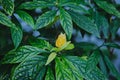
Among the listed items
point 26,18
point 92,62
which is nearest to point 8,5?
point 26,18

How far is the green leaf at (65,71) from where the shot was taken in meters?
1.00

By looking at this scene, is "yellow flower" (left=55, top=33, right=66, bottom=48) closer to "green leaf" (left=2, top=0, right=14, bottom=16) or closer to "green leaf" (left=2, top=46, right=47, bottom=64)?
"green leaf" (left=2, top=46, right=47, bottom=64)

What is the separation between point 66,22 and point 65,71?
0.55 feet

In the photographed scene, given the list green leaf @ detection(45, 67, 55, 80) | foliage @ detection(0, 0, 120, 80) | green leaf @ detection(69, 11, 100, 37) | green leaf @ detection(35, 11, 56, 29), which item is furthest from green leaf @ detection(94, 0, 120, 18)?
green leaf @ detection(45, 67, 55, 80)

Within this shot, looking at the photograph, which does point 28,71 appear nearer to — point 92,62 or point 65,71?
point 65,71

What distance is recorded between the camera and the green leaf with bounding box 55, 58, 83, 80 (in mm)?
999

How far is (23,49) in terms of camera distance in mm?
1073

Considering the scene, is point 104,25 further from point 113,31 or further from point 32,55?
point 32,55

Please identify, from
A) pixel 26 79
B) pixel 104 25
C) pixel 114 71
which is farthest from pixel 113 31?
pixel 26 79

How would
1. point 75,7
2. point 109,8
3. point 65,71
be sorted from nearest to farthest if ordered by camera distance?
point 65,71 < point 75,7 < point 109,8

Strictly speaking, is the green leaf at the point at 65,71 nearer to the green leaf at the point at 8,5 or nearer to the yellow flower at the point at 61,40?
the yellow flower at the point at 61,40

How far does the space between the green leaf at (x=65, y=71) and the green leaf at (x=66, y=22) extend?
0.09 metres

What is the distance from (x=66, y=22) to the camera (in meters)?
1.08

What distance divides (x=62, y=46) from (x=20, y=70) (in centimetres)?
15
